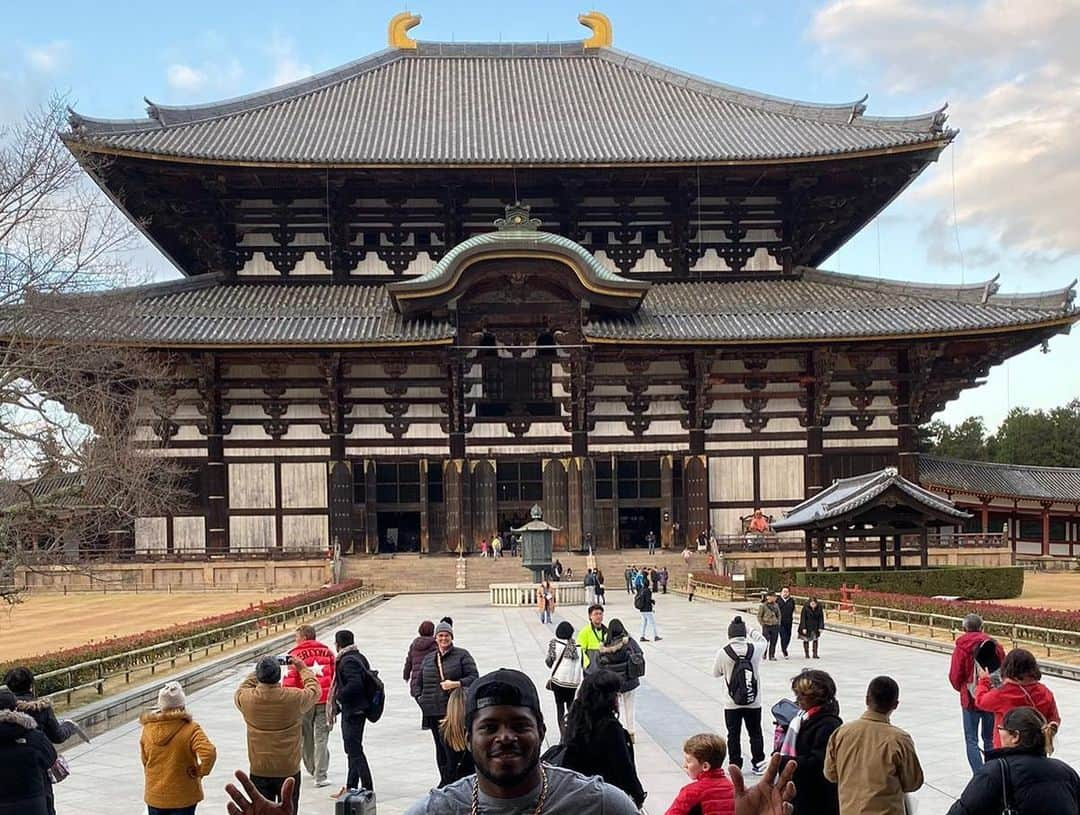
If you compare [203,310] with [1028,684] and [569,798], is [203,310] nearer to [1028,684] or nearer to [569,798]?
[1028,684]

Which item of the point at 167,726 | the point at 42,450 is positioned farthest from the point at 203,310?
the point at 167,726

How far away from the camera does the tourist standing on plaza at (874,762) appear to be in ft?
22.8

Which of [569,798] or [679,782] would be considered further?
[679,782]

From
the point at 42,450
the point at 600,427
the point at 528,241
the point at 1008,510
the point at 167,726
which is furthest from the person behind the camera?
the point at 1008,510

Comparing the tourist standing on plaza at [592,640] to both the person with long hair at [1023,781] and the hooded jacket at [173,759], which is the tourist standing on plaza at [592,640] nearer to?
the hooded jacket at [173,759]

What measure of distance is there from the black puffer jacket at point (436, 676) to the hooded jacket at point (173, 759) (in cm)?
253

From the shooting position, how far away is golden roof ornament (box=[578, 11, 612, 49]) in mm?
58438

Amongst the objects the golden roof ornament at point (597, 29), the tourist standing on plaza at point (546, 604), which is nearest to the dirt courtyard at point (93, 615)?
the tourist standing on plaza at point (546, 604)

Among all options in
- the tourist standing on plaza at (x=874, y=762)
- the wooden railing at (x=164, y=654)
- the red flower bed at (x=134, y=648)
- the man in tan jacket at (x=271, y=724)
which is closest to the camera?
the tourist standing on plaza at (x=874, y=762)

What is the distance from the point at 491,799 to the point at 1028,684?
242 inches

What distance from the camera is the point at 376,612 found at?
32.9 meters

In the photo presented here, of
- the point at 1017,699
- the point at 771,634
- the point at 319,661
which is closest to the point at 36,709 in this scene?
the point at 319,661

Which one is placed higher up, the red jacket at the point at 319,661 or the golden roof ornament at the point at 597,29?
the golden roof ornament at the point at 597,29

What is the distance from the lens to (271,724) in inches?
375
